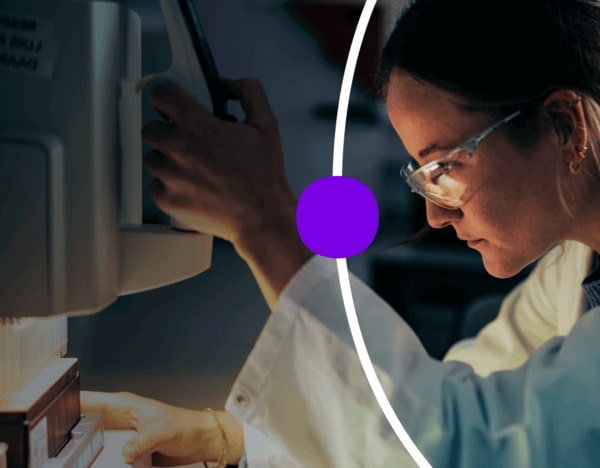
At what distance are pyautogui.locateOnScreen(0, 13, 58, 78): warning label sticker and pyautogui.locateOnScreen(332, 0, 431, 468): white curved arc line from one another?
13.4 inches

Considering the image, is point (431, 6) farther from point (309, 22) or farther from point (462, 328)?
point (462, 328)

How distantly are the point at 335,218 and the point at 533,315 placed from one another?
0.47 meters

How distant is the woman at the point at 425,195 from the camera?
2.52ft

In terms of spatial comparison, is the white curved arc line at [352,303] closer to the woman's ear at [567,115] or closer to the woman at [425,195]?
the woman at [425,195]

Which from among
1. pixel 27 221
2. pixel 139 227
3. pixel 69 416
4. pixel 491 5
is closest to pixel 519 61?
pixel 491 5

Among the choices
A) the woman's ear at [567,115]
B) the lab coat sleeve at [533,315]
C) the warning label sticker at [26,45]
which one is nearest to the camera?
the warning label sticker at [26,45]

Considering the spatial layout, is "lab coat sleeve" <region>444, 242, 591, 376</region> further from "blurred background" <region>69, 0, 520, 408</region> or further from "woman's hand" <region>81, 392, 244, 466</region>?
"woman's hand" <region>81, 392, 244, 466</region>

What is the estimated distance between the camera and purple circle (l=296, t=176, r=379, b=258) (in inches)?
30.0

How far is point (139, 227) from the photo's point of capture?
77 cm

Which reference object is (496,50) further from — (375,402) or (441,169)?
(375,402)

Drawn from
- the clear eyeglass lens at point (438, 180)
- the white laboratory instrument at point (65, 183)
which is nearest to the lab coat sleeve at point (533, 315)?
the clear eyeglass lens at point (438, 180)

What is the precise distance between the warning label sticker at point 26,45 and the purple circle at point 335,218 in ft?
1.08

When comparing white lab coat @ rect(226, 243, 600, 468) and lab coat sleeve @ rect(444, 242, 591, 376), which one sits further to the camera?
lab coat sleeve @ rect(444, 242, 591, 376)

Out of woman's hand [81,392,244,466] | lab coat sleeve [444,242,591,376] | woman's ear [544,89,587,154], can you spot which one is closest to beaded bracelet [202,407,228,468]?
woman's hand [81,392,244,466]
